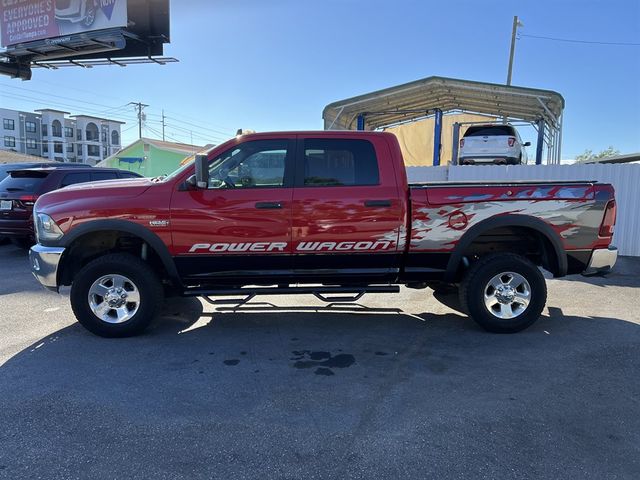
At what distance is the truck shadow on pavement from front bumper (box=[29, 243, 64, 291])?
0.61 metres

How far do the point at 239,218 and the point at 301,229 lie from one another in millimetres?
636

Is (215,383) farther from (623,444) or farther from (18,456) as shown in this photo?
(623,444)

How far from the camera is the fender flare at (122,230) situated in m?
4.59

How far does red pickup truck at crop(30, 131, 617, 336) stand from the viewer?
465 centimetres

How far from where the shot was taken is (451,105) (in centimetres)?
1839

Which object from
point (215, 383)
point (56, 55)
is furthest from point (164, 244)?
point (56, 55)

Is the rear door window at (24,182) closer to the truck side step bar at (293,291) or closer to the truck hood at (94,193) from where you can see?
the truck hood at (94,193)

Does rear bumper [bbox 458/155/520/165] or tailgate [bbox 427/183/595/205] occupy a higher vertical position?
rear bumper [bbox 458/155/520/165]

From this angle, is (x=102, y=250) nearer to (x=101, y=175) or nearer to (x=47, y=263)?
(x=47, y=263)

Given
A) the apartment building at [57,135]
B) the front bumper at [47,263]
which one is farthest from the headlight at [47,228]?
the apartment building at [57,135]

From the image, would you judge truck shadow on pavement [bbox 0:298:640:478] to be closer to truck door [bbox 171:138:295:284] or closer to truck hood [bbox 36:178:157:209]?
truck door [bbox 171:138:295:284]

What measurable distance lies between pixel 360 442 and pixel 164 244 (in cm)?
282

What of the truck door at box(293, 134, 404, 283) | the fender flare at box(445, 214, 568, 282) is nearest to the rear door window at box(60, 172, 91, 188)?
the truck door at box(293, 134, 404, 283)

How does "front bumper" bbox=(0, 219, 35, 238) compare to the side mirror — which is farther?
"front bumper" bbox=(0, 219, 35, 238)
